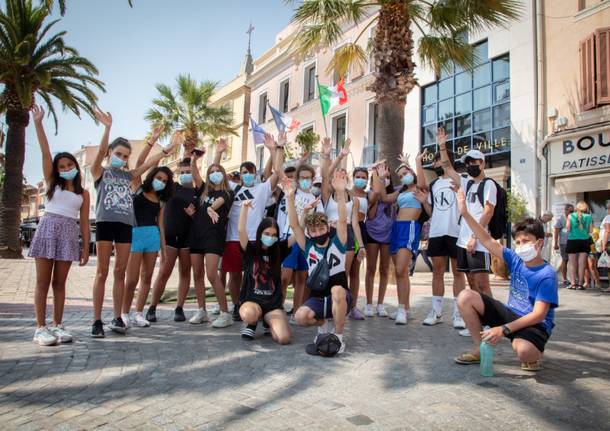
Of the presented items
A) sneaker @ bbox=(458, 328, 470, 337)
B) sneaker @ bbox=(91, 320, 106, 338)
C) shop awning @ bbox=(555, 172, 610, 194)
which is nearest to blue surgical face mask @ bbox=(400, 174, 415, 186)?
sneaker @ bbox=(458, 328, 470, 337)

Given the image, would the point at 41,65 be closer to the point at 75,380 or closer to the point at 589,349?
the point at 75,380

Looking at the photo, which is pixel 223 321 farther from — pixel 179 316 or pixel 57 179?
pixel 57 179

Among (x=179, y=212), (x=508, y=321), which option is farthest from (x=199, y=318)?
(x=508, y=321)

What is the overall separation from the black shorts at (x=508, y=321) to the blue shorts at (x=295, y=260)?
220 centimetres

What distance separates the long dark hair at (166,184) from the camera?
506 centimetres

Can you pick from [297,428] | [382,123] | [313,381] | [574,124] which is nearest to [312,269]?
[313,381]

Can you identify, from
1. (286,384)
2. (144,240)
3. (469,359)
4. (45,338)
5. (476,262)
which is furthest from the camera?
(144,240)

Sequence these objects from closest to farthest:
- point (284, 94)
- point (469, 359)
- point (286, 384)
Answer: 1. point (286, 384)
2. point (469, 359)
3. point (284, 94)

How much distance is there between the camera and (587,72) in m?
13.0

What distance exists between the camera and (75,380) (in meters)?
3.05

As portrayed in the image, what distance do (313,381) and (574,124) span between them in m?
14.3

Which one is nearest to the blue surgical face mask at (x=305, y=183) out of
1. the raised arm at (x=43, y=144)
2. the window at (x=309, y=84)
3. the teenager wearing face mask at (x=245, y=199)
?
the teenager wearing face mask at (x=245, y=199)

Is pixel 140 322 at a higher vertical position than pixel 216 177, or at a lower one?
lower

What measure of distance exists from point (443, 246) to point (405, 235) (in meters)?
0.51
